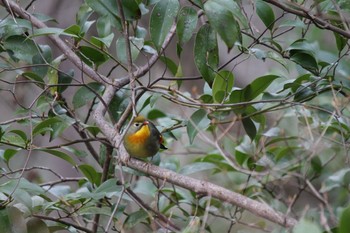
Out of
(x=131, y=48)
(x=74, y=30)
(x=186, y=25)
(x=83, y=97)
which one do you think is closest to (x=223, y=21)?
(x=186, y=25)

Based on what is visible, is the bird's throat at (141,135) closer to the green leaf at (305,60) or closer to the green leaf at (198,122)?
the green leaf at (198,122)

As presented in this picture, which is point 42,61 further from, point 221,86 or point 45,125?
point 221,86

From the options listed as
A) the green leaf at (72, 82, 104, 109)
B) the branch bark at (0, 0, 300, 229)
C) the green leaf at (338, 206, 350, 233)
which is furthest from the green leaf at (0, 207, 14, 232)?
the green leaf at (338, 206, 350, 233)

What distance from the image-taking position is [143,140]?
2818 millimetres

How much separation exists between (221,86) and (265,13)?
0.31m

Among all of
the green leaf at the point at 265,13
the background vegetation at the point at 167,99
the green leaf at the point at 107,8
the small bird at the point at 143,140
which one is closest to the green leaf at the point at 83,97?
the background vegetation at the point at 167,99

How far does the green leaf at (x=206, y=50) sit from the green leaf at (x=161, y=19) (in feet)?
0.34

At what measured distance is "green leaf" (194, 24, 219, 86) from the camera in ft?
6.87

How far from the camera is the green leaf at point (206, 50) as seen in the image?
2094 mm

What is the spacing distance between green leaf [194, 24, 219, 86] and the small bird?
65 cm

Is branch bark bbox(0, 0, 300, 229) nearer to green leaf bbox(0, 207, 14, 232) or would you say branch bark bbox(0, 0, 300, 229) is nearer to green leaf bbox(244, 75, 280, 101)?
green leaf bbox(0, 207, 14, 232)

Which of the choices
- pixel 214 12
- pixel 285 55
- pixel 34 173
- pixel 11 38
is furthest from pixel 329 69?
pixel 34 173

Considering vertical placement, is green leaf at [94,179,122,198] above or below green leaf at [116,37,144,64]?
below

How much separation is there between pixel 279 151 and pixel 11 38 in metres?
1.27
